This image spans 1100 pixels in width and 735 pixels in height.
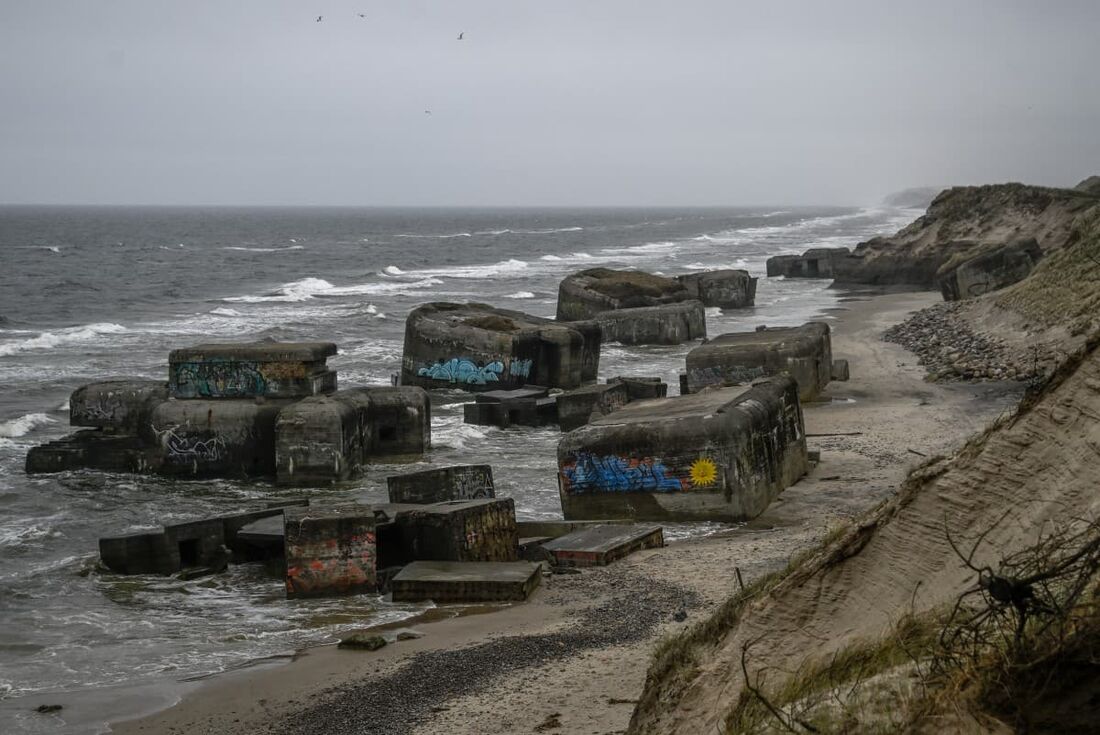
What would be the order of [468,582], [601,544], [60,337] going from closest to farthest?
[468,582] < [601,544] < [60,337]

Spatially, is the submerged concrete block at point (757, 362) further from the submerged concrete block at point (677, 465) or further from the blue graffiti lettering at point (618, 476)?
the blue graffiti lettering at point (618, 476)

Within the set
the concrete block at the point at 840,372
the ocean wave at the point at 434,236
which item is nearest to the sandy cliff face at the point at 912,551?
the concrete block at the point at 840,372

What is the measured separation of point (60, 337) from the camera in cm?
4278

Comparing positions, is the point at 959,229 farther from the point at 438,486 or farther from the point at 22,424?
the point at 438,486

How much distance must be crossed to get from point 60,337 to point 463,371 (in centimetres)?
2019

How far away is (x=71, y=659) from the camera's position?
38.5 ft

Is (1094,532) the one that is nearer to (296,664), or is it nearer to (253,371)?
(296,664)

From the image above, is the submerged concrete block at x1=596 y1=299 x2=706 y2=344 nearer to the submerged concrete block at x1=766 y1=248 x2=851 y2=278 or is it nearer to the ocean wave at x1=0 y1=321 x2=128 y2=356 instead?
the ocean wave at x1=0 y1=321 x2=128 y2=356

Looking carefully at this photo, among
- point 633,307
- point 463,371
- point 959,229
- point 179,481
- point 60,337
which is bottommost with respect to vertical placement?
point 60,337

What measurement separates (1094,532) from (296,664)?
24.5ft

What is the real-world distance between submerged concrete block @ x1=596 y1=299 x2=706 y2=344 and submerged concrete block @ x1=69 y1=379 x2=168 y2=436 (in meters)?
17.2

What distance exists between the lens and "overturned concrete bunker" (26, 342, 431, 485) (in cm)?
1945

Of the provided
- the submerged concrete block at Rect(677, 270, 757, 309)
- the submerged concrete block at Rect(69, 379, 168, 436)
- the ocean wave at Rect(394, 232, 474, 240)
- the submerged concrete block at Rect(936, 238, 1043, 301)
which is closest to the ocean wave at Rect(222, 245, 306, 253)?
the ocean wave at Rect(394, 232, 474, 240)

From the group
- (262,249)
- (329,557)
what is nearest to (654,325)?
(329,557)
